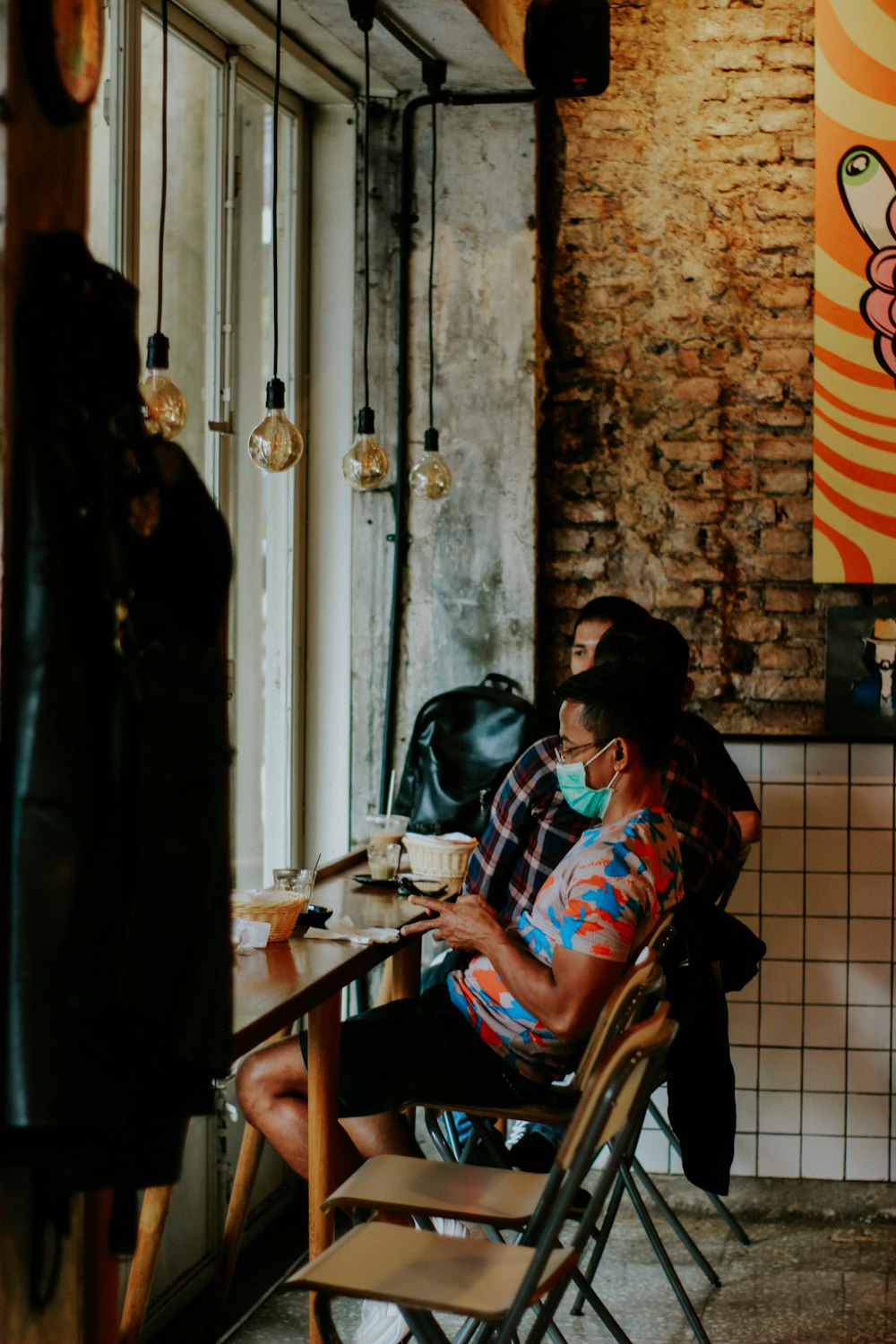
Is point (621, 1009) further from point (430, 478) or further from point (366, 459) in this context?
point (430, 478)

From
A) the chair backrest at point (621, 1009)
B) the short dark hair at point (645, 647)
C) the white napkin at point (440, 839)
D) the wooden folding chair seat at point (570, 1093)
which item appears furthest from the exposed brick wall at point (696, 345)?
the chair backrest at point (621, 1009)

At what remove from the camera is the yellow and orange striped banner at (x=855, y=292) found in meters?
4.01

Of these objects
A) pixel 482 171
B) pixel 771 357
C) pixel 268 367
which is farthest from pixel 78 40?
pixel 771 357

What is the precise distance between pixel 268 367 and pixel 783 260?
155 centimetres

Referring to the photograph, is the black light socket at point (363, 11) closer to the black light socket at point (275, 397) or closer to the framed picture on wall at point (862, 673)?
the black light socket at point (275, 397)

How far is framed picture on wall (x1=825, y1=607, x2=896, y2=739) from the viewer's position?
409 cm

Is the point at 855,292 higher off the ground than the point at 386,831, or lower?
higher

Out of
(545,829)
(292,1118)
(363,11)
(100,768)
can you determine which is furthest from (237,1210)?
(363,11)

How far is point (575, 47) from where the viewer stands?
152 inches

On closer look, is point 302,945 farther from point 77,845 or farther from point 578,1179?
point 77,845

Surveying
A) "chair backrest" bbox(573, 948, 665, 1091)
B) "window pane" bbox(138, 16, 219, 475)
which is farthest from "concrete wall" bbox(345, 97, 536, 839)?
"chair backrest" bbox(573, 948, 665, 1091)

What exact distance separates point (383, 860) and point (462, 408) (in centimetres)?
141

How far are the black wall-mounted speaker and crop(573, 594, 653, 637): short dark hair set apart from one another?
1420mm

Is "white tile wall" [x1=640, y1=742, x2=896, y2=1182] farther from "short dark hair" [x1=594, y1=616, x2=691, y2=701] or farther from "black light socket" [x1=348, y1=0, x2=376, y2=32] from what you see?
"black light socket" [x1=348, y1=0, x2=376, y2=32]
